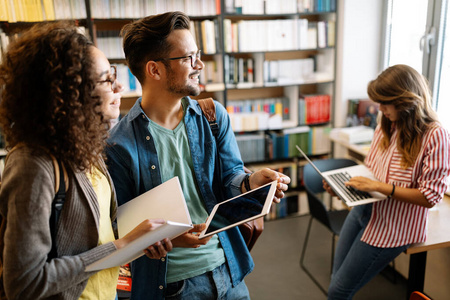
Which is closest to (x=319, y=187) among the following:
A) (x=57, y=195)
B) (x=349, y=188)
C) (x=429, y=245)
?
(x=349, y=188)

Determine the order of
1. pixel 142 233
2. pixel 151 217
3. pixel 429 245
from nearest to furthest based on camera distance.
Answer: pixel 142 233
pixel 151 217
pixel 429 245

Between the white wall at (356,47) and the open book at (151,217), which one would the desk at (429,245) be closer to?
the open book at (151,217)

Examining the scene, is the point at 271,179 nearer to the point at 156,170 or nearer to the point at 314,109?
the point at 156,170

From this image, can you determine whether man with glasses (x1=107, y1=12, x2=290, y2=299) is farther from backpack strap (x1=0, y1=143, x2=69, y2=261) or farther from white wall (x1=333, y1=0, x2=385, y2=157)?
white wall (x1=333, y1=0, x2=385, y2=157)

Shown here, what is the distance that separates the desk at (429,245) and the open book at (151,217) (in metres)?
1.33

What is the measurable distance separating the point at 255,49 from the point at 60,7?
172 cm

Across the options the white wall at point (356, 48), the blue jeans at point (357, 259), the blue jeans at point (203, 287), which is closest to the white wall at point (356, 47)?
the white wall at point (356, 48)

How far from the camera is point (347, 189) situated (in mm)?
2031

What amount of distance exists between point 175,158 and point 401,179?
1.22 metres

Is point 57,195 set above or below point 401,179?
above

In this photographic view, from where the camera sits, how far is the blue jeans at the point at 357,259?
192 cm

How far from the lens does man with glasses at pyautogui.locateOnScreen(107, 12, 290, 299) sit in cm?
128

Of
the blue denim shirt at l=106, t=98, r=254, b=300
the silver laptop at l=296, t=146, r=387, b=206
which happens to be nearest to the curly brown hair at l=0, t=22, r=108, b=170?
the blue denim shirt at l=106, t=98, r=254, b=300

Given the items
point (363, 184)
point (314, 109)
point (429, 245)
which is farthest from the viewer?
point (314, 109)
